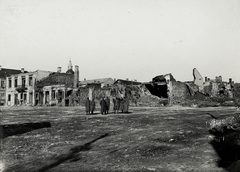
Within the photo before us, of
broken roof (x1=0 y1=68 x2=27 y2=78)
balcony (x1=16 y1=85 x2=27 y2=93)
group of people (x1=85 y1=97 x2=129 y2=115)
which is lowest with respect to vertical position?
group of people (x1=85 y1=97 x2=129 y2=115)

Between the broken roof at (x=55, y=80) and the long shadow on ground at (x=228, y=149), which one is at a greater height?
the broken roof at (x=55, y=80)

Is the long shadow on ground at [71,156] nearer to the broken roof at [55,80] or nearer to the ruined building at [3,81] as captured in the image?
the broken roof at [55,80]

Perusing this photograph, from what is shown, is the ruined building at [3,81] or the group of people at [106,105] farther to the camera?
the ruined building at [3,81]

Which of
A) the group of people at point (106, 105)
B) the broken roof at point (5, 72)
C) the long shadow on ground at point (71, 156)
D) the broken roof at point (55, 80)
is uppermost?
the broken roof at point (5, 72)

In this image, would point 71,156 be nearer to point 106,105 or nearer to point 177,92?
point 106,105

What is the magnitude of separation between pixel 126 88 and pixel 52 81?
1999cm

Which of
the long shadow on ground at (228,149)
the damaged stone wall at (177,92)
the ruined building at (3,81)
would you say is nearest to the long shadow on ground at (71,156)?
the long shadow on ground at (228,149)

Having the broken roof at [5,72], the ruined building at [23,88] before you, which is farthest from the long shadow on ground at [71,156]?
the broken roof at [5,72]

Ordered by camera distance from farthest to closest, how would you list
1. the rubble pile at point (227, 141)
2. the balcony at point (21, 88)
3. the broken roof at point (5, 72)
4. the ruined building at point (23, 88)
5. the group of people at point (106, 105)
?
the broken roof at point (5, 72)
the balcony at point (21, 88)
the ruined building at point (23, 88)
the group of people at point (106, 105)
the rubble pile at point (227, 141)

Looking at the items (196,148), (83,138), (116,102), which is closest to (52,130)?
(83,138)

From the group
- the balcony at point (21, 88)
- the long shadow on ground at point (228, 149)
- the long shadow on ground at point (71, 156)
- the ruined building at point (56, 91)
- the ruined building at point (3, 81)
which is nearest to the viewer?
the long shadow on ground at point (228, 149)

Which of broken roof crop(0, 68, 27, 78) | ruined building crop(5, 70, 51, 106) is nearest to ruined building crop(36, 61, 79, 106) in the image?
ruined building crop(5, 70, 51, 106)

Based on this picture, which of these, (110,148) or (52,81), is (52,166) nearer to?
(110,148)

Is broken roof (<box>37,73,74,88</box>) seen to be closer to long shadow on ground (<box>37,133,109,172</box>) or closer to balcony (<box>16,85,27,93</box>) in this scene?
balcony (<box>16,85,27,93</box>)
